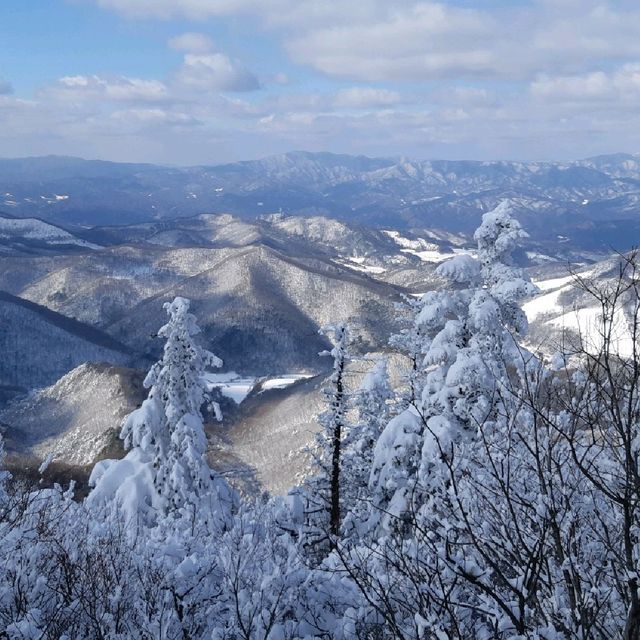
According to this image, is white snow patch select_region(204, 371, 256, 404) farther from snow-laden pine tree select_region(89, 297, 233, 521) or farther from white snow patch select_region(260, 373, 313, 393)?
snow-laden pine tree select_region(89, 297, 233, 521)

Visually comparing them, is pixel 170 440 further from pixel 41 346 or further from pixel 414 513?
pixel 41 346

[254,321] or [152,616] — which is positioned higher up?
[152,616]

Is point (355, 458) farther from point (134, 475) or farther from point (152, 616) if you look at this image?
point (152, 616)

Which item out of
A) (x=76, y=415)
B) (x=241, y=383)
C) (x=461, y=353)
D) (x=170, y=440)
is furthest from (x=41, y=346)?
(x=461, y=353)

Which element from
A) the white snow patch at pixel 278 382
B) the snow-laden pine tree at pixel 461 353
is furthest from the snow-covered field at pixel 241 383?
the snow-laden pine tree at pixel 461 353

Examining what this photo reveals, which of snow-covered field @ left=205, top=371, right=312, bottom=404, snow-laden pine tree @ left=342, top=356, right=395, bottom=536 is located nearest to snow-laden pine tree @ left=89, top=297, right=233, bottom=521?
snow-laden pine tree @ left=342, top=356, right=395, bottom=536

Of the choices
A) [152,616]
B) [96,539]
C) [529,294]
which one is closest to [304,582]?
[152,616]

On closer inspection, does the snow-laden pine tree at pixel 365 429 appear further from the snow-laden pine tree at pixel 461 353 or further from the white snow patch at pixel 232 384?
the white snow patch at pixel 232 384
